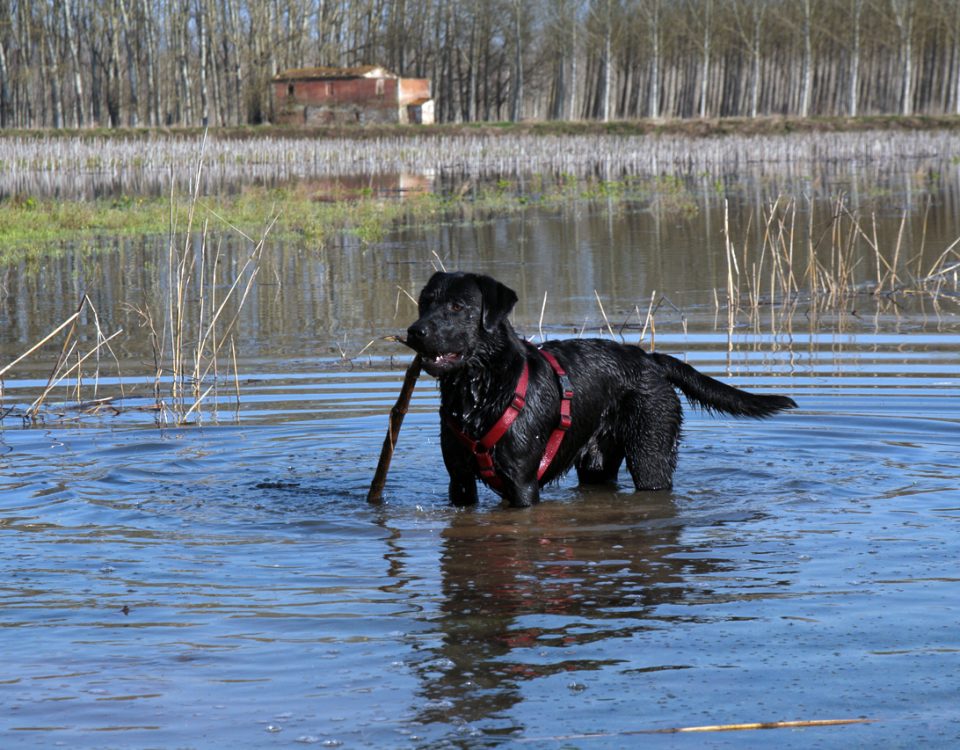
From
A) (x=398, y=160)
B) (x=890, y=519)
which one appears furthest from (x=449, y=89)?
(x=890, y=519)

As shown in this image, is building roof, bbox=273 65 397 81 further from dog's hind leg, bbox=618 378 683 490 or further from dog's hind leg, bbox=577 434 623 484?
dog's hind leg, bbox=618 378 683 490

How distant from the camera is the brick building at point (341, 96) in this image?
232 ft

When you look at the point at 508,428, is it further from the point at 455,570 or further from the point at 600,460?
the point at 600,460

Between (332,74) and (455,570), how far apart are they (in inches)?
2659

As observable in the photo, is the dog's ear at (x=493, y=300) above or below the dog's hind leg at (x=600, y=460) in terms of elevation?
above

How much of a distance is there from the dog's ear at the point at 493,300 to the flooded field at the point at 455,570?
1124 mm

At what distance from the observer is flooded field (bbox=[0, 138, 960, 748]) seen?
4.13 metres

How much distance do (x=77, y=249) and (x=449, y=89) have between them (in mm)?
63283

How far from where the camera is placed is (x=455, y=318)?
6.36m

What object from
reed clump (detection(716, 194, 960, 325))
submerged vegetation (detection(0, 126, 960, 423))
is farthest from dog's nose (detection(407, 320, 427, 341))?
reed clump (detection(716, 194, 960, 325))

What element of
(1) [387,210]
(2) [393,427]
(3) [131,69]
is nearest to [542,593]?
(2) [393,427]

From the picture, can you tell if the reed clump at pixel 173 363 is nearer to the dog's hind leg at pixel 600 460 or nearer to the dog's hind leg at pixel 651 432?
the dog's hind leg at pixel 600 460

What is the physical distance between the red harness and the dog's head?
35 cm

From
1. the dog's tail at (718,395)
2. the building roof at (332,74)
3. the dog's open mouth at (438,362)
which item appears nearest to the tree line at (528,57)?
the building roof at (332,74)
